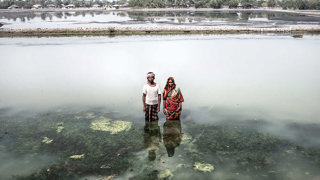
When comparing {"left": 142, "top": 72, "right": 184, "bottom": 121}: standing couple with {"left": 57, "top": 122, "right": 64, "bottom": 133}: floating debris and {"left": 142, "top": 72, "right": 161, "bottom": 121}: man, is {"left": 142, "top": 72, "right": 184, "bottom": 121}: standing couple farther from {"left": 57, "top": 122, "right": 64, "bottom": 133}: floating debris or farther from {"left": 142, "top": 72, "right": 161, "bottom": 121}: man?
{"left": 57, "top": 122, "right": 64, "bottom": 133}: floating debris

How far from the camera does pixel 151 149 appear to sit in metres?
6.88

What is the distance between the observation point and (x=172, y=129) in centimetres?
799

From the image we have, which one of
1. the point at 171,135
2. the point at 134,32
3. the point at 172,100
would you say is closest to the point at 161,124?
the point at 171,135

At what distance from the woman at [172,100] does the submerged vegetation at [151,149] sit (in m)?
0.30

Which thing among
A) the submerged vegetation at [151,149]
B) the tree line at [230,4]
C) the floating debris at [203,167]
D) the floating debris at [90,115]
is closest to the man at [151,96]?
the submerged vegetation at [151,149]

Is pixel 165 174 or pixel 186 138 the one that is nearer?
pixel 165 174

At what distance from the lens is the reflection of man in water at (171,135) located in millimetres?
6996

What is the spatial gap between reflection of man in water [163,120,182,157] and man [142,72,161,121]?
1.90 feet

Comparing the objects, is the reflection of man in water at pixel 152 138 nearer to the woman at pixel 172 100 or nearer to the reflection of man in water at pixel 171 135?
the reflection of man in water at pixel 171 135

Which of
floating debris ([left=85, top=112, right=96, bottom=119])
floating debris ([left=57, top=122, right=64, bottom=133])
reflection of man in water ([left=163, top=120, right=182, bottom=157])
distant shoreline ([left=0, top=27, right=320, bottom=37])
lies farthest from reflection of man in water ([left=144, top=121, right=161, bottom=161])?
distant shoreline ([left=0, top=27, right=320, bottom=37])

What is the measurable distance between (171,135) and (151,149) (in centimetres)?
96

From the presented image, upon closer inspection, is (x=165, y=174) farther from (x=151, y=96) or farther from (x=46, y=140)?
(x=46, y=140)

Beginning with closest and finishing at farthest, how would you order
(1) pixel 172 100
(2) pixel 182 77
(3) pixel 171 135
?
(3) pixel 171 135
(1) pixel 172 100
(2) pixel 182 77

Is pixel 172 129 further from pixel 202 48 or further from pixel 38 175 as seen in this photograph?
pixel 202 48
